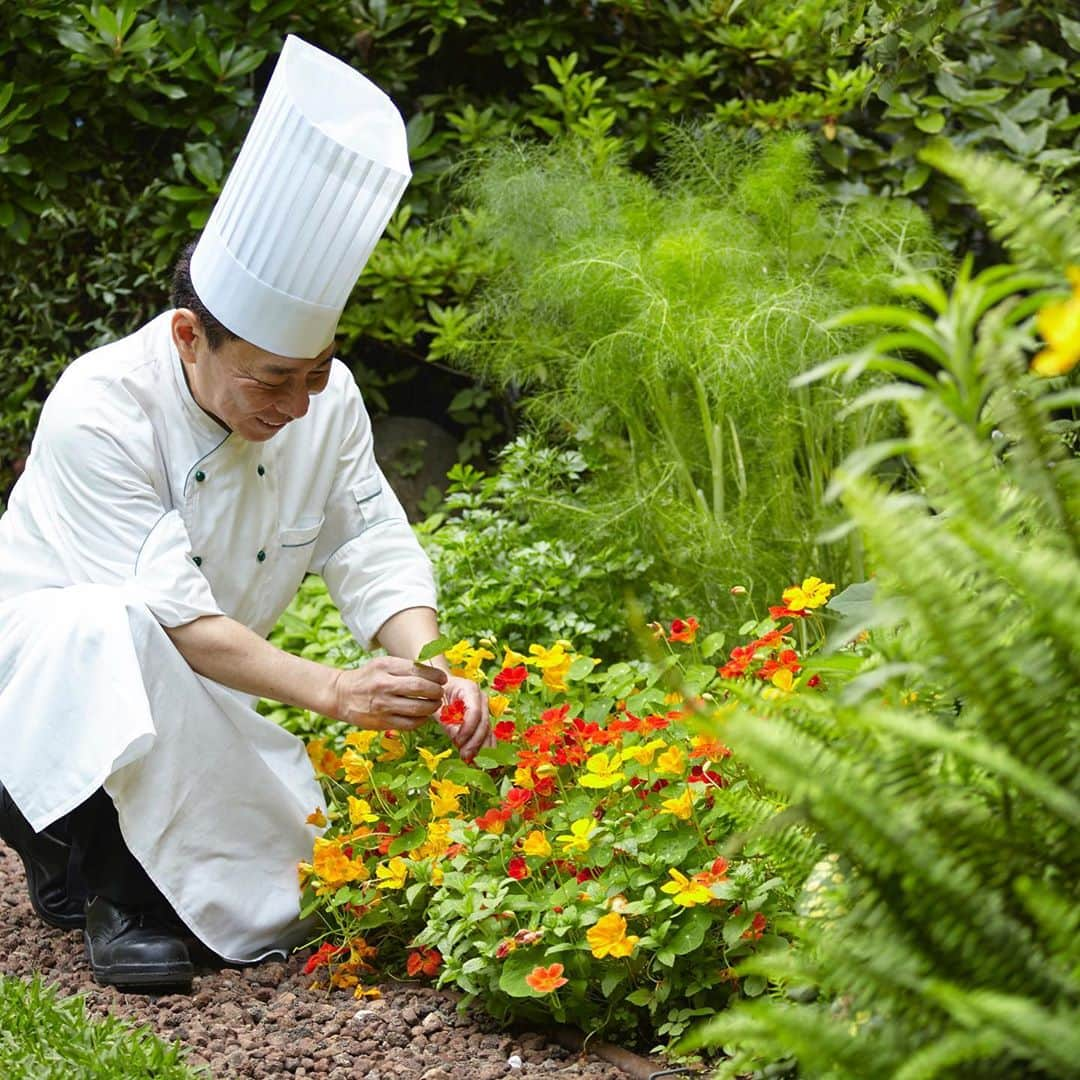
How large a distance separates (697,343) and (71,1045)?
6.92 ft

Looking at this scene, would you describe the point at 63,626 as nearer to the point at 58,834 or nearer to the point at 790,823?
the point at 58,834

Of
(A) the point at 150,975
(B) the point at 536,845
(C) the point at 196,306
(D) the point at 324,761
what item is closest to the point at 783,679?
(B) the point at 536,845

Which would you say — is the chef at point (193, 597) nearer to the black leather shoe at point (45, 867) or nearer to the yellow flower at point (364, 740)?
the black leather shoe at point (45, 867)

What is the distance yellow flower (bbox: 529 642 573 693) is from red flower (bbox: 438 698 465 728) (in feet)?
0.52

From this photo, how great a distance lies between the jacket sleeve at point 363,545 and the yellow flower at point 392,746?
0.30 meters

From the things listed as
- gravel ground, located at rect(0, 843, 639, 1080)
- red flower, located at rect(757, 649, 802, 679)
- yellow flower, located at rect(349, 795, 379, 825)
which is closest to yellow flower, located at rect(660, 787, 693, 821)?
red flower, located at rect(757, 649, 802, 679)

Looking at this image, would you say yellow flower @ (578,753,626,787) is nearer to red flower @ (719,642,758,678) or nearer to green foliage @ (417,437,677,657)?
red flower @ (719,642,758,678)

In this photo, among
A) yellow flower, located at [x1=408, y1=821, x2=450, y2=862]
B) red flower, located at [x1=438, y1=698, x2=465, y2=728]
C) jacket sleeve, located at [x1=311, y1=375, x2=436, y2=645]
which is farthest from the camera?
jacket sleeve, located at [x1=311, y1=375, x2=436, y2=645]

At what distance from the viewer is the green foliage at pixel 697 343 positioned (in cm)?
358

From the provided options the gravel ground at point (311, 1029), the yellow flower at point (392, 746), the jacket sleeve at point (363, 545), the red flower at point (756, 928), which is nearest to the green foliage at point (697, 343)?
the jacket sleeve at point (363, 545)

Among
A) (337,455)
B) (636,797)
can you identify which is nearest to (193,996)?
(636,797)

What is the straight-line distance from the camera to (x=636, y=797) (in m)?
2.35

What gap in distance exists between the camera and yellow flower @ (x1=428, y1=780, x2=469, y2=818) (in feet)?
8.05

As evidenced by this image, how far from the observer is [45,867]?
2826mm
